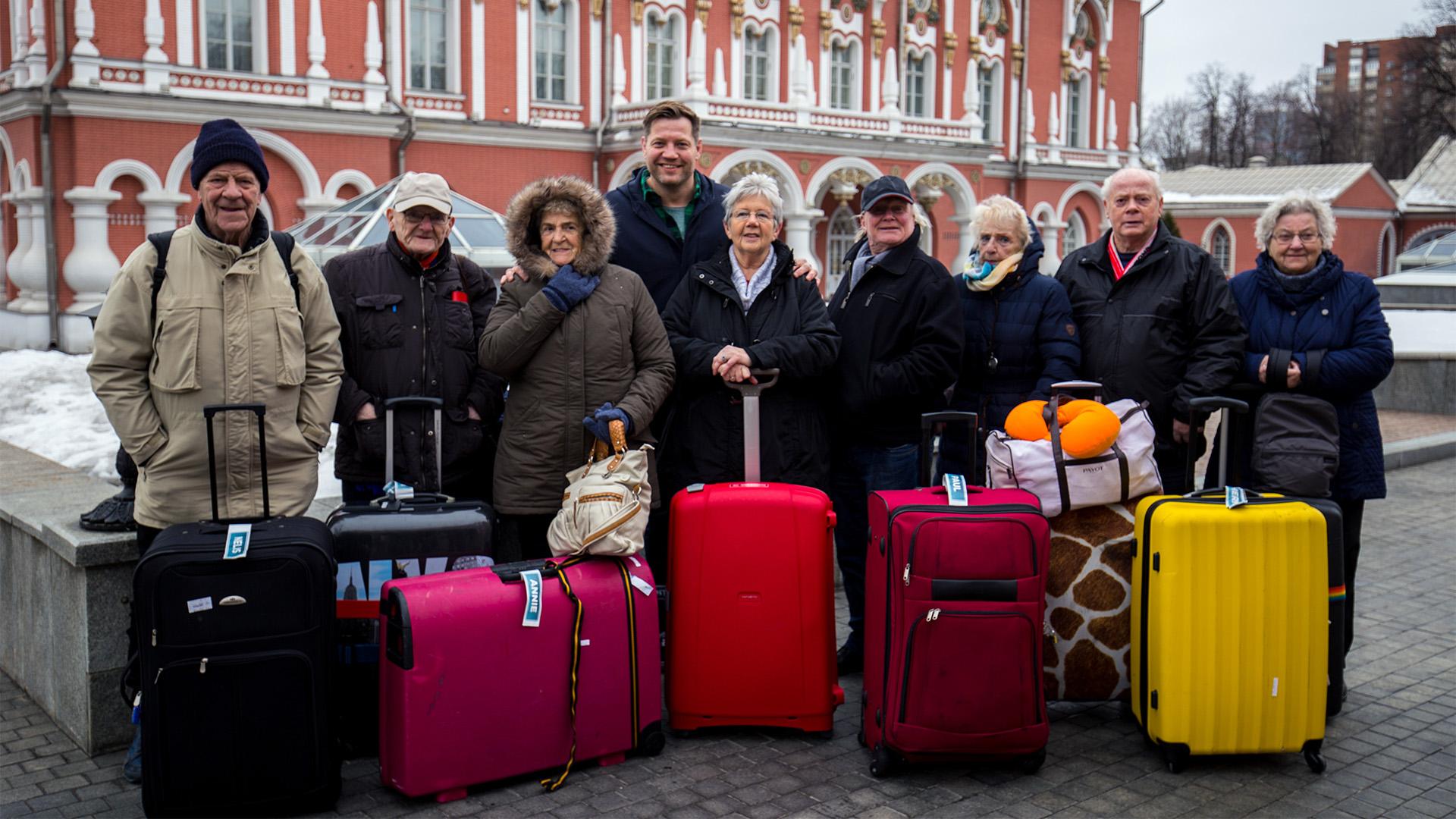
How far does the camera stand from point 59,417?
1327 centimetres

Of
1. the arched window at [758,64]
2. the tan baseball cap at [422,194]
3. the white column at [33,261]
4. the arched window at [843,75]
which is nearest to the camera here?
the tan baseball cap at [422,194]

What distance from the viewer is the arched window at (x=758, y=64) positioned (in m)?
28.1

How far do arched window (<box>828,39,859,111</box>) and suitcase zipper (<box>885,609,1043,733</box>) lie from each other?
26758 millimetres

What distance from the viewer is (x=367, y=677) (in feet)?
14.2

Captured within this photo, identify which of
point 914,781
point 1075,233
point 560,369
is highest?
point 1075,233

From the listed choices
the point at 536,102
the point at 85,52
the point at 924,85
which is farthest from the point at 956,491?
the point at 924,85

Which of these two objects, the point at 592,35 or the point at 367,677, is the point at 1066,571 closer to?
the point at 367,677

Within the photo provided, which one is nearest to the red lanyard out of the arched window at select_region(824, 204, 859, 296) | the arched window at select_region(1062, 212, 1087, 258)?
the arched window at select_region(824, 204, 859, 296)

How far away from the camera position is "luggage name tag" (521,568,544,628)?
13.3 ft

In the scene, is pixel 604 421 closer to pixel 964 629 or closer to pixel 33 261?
pixel 964 629

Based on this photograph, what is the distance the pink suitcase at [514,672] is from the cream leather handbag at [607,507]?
82 millimetres

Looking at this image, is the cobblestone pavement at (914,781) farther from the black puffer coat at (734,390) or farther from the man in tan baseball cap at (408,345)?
the man in tan baseball cap at (408,345)

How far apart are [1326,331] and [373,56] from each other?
20350 mm

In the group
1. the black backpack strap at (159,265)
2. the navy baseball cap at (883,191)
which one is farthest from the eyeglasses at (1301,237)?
the black backpack strap at (159,265)
